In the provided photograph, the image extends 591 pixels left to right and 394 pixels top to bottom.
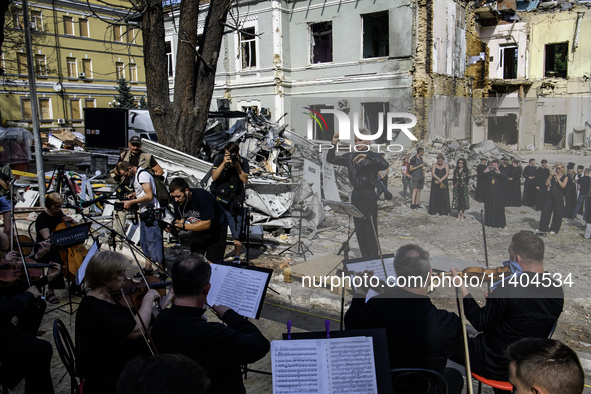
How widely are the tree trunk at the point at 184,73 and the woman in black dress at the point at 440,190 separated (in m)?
6.46

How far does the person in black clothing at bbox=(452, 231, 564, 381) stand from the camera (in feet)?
10.3

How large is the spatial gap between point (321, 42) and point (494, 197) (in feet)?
60.0

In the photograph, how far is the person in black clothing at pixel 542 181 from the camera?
4.40 m

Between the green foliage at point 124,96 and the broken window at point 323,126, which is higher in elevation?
the green foliage at point 124,96

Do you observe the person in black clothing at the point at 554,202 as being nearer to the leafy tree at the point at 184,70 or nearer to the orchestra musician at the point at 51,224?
the orchestra musician at the point at 51,224

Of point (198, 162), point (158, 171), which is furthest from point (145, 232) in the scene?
point (198, 162)

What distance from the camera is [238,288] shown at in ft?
11.5

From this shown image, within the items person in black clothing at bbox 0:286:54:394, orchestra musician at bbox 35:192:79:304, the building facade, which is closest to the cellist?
orchestra musician at bbox 35:192:79:304

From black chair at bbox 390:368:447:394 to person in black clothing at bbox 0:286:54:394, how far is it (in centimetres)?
255

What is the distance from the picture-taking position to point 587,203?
422 cm

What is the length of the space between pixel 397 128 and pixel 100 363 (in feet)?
11.4

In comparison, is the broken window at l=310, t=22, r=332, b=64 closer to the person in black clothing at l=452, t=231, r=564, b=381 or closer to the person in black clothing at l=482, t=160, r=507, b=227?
the person in black clothing at l=482, t=160, r=507, b=227

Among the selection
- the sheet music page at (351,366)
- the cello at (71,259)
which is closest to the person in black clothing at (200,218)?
the cello at (71,259)

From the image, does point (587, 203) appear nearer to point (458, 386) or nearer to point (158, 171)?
point (458, 386)
